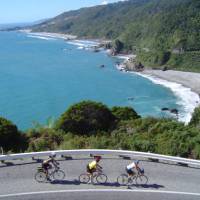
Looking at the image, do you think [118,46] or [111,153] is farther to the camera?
[118,46]

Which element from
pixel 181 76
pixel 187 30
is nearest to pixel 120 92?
pixel 181 76

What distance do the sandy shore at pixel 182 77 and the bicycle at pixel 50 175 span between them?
66.1 metres

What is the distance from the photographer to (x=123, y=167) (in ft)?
43.3

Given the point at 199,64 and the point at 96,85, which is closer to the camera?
the point at 96,85

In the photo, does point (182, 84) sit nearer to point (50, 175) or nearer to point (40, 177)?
point (50, 175)

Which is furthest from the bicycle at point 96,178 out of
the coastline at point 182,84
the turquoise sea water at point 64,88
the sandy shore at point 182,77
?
the sandy shore at point 182,77

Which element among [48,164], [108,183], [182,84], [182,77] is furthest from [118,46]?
[108,183]

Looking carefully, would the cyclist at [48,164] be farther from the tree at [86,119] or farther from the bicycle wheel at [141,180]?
the tree at [86,119]

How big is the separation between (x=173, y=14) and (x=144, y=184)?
124m

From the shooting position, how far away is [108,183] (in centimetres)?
1203

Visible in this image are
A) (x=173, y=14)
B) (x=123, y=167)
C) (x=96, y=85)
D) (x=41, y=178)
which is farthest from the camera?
(x=173, y=14)

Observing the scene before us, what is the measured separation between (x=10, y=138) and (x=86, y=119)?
26.4 ft

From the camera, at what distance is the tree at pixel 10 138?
1890cm

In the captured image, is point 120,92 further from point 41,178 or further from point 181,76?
point 41,178
